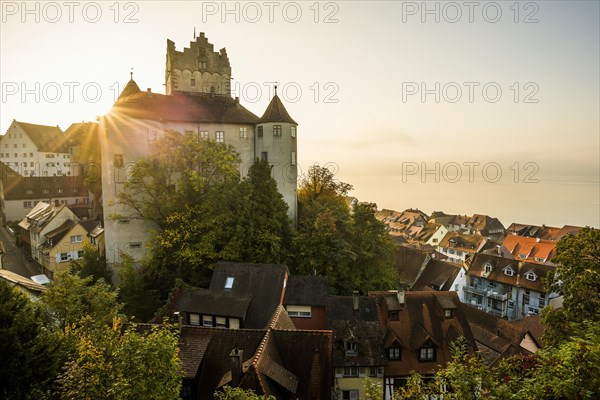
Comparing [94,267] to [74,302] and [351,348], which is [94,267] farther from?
[351,348]

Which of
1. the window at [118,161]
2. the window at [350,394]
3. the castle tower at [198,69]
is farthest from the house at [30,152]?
the window at [350,394]

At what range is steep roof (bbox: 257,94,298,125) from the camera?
39469mm

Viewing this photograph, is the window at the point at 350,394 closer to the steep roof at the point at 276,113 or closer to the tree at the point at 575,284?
the tree at the point at 575,284

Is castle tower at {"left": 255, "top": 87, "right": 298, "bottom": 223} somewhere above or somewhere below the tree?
above

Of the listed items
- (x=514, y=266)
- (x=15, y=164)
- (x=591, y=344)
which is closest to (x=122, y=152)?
(x=591, y=344)

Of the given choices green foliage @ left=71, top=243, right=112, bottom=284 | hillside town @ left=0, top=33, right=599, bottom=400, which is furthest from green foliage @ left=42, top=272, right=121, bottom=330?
green foliage @ left=71, top=243, right=112, bottom=284

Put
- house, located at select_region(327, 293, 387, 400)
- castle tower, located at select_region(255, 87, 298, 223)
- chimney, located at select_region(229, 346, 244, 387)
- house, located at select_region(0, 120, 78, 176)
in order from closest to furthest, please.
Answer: chimney, located at select_region(229, 346, 244, 387) < house, located at select_region(327, 293, 387, 400) < castle tower, located at select_region(255, 87, 298, 223) < house, located at select_region(0, 120, 78, 176)

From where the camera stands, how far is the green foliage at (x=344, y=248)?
3328cm

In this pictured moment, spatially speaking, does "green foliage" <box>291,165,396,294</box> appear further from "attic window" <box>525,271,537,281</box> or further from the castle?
"attic window" <box>525,271,537,281</box>

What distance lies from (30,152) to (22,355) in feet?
315

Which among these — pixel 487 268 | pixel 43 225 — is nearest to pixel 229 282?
pixel 43 225

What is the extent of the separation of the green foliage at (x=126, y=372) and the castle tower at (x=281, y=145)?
2833cm

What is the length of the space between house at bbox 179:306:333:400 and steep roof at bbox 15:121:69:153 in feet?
292

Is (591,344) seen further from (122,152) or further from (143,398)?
(122,152)
